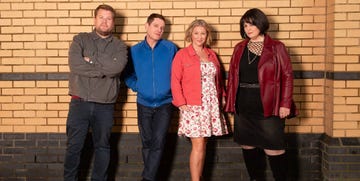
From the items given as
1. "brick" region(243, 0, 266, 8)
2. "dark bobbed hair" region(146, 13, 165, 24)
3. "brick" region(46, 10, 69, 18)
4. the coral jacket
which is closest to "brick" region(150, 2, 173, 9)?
"dark bobbed hair" region(146, 13, 165, 24)

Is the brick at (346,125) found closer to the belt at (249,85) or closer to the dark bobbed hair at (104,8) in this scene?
the belt at (249,85)

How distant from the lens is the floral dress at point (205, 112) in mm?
4840

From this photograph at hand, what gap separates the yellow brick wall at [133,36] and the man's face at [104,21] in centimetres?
50

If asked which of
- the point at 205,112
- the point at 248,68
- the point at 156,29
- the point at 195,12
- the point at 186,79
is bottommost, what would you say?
the point at 205,112

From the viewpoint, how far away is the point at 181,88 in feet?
15.9

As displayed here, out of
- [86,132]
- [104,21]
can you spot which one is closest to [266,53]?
[104,21]

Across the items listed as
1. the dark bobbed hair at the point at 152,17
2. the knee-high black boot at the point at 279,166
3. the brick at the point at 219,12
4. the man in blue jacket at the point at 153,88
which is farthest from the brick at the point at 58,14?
the knee-high black boot at the point at 279,166

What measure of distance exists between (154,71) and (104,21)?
0.75 metres

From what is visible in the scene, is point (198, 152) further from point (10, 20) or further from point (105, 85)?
point (10, 20)

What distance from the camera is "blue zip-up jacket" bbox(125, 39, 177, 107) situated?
4.93 metres

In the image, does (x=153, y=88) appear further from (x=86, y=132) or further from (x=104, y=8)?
(x=104, y=8)

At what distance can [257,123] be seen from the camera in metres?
4.75

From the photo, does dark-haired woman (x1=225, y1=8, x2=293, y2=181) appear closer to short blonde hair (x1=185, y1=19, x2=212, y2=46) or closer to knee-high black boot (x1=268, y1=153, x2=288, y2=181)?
knee-high black boot (x1=268, y1=153, x2=288, y2=181)

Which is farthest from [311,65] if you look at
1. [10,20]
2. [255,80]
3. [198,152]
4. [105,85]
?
[10,20]
